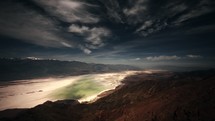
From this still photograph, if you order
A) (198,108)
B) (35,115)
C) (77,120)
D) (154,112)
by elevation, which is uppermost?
(198,108)

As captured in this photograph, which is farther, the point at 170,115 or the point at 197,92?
the point at 197,92

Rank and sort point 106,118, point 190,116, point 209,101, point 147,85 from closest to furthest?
1. point 190,116
2. point 209,101
3. point 106,118
4. point 147,85

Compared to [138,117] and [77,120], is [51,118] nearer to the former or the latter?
A: [77,120]

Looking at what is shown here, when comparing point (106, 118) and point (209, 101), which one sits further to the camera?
point (106, 118)

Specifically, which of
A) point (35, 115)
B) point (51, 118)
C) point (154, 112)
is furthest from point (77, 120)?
point (154, 112)

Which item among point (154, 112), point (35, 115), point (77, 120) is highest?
point (154, 112)

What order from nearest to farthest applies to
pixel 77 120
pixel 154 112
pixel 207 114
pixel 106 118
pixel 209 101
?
pixel 207 114 < pixel 209 101 < pixel 154 112 < pixel 106 118 < pixel 77 120

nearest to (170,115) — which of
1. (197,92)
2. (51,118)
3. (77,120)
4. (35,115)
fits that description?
(197,92)

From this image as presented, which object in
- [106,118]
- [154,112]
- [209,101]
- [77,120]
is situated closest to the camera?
[209,101]

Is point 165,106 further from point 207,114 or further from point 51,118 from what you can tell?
point 51,118

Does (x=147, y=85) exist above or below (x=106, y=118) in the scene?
above
